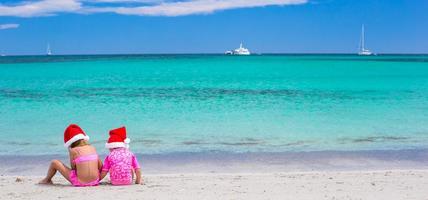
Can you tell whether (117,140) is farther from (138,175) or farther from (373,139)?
(373,139)

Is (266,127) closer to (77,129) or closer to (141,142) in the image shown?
(141,142)

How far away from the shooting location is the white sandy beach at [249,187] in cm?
698

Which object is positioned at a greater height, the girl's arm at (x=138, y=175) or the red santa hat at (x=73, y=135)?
the red santa hat at (x=73, y=135)

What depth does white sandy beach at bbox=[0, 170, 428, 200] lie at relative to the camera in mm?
6984

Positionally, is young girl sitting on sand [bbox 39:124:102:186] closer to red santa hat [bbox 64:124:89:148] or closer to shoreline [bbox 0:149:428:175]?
red santa hat [bbox 64:124:89:148]

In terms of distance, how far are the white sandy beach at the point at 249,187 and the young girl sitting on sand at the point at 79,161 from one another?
156 mm

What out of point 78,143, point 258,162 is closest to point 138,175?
point 78,143

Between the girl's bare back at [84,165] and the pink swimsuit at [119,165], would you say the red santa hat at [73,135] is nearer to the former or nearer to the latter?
the girl's bare back at [84,165]

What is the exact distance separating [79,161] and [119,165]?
52 cm

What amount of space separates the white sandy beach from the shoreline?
3.22 feet

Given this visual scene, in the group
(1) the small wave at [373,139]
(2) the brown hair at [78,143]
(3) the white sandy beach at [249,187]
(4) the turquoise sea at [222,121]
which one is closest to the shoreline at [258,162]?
(4) the turquoise sea at [222,121]

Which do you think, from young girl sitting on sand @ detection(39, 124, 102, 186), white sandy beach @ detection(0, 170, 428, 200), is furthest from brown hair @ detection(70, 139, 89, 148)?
white sandy beach @ detection(0, 170, 428, 200)

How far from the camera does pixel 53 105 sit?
2241cm

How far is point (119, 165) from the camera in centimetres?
762
